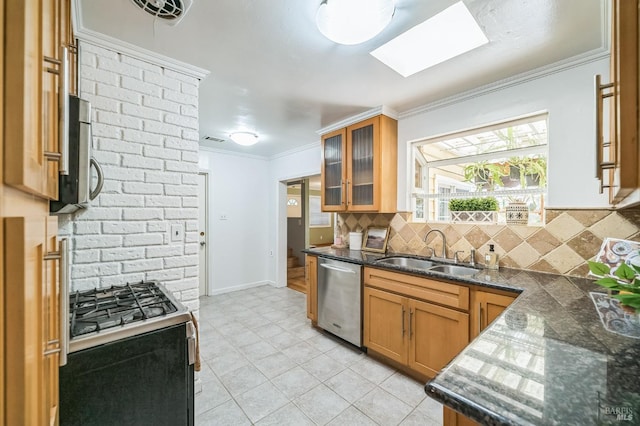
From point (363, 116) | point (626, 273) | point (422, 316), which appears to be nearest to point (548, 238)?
point (422, 316)

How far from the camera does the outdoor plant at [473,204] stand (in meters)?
2.35

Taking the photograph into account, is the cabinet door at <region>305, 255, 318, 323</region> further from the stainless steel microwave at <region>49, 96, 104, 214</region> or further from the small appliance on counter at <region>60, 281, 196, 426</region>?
the stainless steel microwave at <region>49, 96, 104, 214</region>

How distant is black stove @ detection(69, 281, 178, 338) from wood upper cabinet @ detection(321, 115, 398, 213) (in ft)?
6.64

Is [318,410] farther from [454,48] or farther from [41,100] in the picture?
[454,48]

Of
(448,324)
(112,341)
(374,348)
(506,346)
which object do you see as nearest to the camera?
(506,346)

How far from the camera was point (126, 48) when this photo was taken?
5.44 feet

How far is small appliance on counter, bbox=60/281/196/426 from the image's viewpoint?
3.14 ft

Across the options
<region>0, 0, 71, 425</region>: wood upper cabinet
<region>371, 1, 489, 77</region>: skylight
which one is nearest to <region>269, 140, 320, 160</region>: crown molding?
<region>371, 1, 489, 77</region>: skylight

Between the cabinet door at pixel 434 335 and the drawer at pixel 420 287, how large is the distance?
0.06m

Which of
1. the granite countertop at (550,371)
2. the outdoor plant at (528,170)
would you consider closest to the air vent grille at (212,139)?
the outdoor plant at (528,170)

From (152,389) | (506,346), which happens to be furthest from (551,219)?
(152,389)

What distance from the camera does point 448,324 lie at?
194cm

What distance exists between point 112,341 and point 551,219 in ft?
8.88

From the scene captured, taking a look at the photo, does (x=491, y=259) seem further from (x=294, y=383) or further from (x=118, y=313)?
(x=118, y=313)
